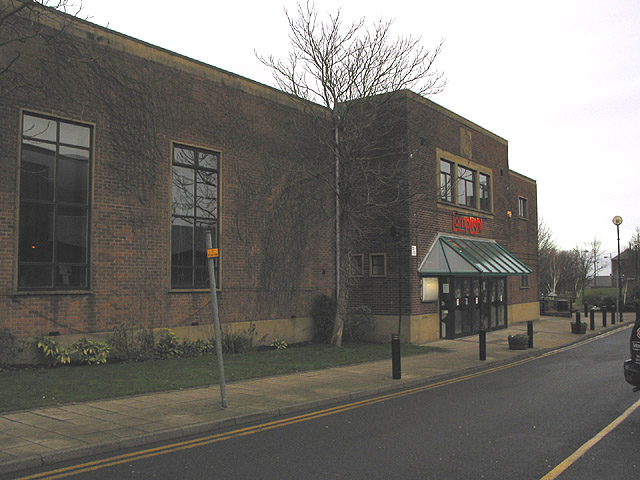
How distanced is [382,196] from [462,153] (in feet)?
17.5

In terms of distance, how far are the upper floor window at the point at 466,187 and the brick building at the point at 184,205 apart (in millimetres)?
192

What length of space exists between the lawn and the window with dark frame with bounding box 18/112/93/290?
7.10 ft

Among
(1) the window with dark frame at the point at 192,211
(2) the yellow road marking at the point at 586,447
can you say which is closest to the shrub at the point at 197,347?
(1) the window with dark frame at the point at 192,211

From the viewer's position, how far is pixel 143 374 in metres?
11.7

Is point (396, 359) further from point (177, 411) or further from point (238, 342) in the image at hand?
point (238, 342)

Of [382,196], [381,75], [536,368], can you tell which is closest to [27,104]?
[381,75]

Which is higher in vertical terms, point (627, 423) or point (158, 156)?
point (158, 156)

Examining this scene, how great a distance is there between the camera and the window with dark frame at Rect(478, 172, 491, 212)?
25.6 m

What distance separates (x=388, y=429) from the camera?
25.3 feet

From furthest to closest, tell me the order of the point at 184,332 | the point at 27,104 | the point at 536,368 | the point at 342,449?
1. the point at 184,332
2. the point at 536,368
3. the point at 27,104
4. the point at 342,449

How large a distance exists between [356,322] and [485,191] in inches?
414

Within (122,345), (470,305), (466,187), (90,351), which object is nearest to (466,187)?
(466,187)

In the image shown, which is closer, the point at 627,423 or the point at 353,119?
the point at 627,423

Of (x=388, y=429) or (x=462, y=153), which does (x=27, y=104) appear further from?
(x=462, y=153)
